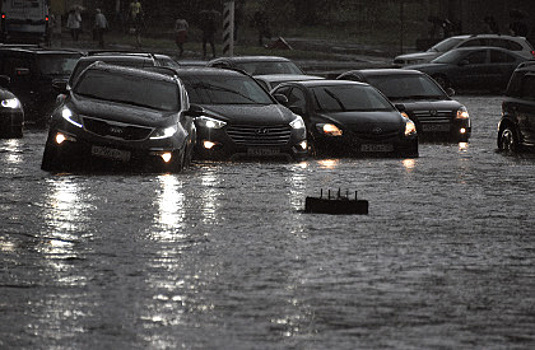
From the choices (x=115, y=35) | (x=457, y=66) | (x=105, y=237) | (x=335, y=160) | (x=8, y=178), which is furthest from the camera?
(x=115, y=35)

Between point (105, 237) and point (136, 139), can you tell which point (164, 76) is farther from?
point (105, 237)

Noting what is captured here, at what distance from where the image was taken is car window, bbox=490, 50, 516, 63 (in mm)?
42000

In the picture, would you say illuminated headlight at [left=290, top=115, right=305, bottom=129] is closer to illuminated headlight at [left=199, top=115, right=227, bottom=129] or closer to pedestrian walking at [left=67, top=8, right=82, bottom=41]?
illuminated headlight at [left=199, top=115, right=227, bottom=129]

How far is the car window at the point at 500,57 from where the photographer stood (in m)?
42.0

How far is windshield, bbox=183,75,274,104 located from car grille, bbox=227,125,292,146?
127 centimetres

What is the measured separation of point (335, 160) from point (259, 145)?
5.14ft

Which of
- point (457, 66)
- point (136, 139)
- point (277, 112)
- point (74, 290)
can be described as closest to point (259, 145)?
point (277, 112)

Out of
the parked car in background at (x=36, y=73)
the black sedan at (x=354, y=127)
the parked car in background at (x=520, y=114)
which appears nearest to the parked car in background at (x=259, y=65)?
the parked car in background at (x=36, y=73)

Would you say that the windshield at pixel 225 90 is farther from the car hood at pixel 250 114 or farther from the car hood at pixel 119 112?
the car hood at pixel 119 112

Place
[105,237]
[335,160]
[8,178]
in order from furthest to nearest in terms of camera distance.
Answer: [335,160] < [8,178] < [105,237]

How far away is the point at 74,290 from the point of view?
370 inches

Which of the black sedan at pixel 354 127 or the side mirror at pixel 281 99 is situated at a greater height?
Result: the side mirror at pixel 281 99

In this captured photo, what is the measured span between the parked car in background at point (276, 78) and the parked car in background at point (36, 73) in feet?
13.6

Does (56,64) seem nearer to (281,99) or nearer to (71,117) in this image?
(281,99)
